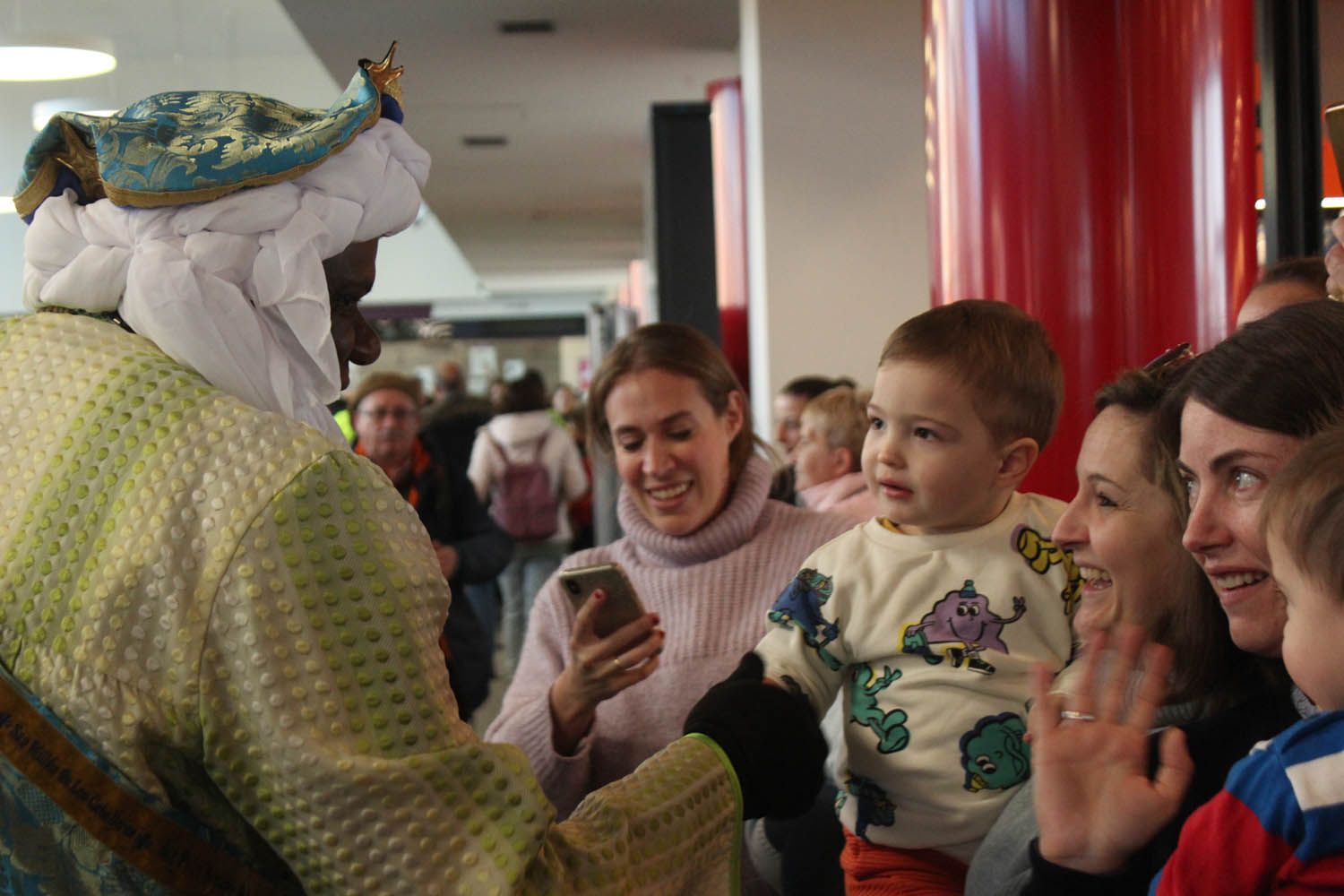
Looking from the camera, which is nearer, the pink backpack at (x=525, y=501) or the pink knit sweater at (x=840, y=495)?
the pink knit sweater at (x=840, y=495)

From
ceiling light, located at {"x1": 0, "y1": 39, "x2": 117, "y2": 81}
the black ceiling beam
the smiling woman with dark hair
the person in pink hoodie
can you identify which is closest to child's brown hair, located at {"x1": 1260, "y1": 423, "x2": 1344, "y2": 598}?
the smiling woman with dark hair

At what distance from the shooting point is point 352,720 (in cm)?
125

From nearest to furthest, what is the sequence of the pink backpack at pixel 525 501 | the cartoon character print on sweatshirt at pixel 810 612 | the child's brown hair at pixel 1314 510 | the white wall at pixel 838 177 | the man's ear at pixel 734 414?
the child's brown hair at pixel 1314 510 → the cartoon character print on sweatshirt at pixel 810 612 → the man's ear at pixel 734 414 → the white wall at pixel 838 177 → the pink backpack at pixel 525 501

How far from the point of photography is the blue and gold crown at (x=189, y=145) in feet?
4.61

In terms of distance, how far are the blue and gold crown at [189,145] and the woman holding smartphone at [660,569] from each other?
937 millimetres

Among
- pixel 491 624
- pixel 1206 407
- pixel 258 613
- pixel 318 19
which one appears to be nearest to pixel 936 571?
pixel 1206 407

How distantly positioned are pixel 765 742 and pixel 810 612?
36 centimetres

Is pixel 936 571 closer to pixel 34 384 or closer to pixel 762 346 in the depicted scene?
pixel 34 384

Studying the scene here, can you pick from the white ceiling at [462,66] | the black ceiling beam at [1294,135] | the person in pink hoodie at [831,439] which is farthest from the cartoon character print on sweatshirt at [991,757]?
the white ceiling at [462,66]

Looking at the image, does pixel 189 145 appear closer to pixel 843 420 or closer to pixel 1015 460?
pixel 1015 460

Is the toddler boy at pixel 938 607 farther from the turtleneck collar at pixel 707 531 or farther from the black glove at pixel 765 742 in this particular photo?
the turtleneck collar at pixel 707 531

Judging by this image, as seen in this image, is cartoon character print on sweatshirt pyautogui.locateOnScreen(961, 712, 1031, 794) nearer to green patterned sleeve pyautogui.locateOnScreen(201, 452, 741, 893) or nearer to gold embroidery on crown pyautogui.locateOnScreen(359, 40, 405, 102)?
green patterned sleeve pyautogui.locateOnScreen(201, 452, 741, 893)

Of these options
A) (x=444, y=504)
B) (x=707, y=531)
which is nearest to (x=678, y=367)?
(x=707, y=531)

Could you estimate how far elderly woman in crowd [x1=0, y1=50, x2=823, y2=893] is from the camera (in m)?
1.24
